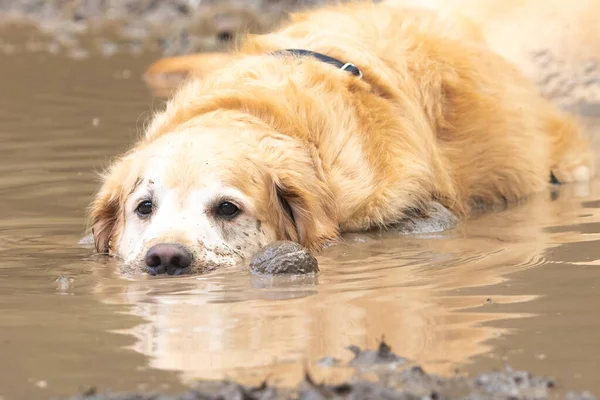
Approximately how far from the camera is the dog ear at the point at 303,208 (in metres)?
5.08

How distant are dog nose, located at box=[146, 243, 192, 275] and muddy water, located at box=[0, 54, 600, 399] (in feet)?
0.35

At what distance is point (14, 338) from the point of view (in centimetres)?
341

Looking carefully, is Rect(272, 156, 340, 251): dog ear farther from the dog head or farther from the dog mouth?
the dog mouth

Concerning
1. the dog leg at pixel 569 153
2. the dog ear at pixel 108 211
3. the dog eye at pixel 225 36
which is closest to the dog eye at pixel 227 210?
the dog ear at pixel 108 211

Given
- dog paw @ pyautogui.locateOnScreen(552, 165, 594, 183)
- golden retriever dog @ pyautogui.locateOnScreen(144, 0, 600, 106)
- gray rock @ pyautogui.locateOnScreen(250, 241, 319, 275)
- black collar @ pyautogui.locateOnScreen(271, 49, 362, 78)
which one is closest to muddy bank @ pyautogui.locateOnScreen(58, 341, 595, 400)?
gray rock @ pyautogui.locateOnScreen(250, 241, 319, 275)

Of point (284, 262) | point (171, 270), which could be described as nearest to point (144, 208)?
point (171, 270)

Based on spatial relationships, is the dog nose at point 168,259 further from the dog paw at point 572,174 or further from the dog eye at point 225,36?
the dog eye at point 225,36

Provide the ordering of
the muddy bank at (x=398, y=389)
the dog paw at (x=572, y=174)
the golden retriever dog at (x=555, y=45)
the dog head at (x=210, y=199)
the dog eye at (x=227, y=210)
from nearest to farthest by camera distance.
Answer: the muddy bank at (x=398, y=389), the dog head at (x=210, y=199), the dog eye at (x=227, y=210), the dog paw at (x=572, y=174), the golden retriever dog at (x=555, y=45)

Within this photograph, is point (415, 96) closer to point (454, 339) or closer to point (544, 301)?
point (544, 301)

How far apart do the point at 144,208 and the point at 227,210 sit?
0.37 meters

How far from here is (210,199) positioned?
4.78 meters

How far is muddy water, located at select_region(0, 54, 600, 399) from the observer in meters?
3.06

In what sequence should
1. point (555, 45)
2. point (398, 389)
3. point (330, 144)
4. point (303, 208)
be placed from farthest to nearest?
point (555, 45) → point (330, 144) → point (303, 208) → point (398, 389)

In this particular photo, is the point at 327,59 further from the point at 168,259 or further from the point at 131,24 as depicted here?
the point at 131,24
